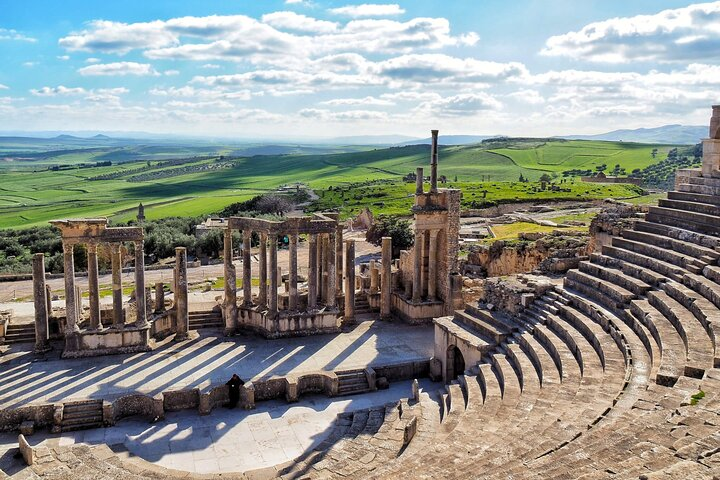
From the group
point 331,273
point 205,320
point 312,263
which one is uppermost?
point 312,263

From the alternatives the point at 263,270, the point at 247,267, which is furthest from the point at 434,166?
the point at 247,267

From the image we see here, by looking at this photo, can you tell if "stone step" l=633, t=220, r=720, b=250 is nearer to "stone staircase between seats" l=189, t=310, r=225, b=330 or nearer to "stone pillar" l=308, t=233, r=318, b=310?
"stone pillar" l=308, t=233, r=318, b=310

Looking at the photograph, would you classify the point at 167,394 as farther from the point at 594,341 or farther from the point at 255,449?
the point at 594,341

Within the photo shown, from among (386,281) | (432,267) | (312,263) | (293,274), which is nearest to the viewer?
(293,274)

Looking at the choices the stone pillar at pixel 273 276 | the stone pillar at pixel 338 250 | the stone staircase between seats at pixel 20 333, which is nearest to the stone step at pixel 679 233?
the stone pillar at pixel 338 250

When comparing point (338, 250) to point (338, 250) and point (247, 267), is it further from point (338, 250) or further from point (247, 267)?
point (247, 267)

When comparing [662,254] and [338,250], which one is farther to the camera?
[338,250]

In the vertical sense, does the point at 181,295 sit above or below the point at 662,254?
below

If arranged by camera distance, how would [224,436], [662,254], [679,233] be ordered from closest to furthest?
[224,436], [662,254], [679,233]
